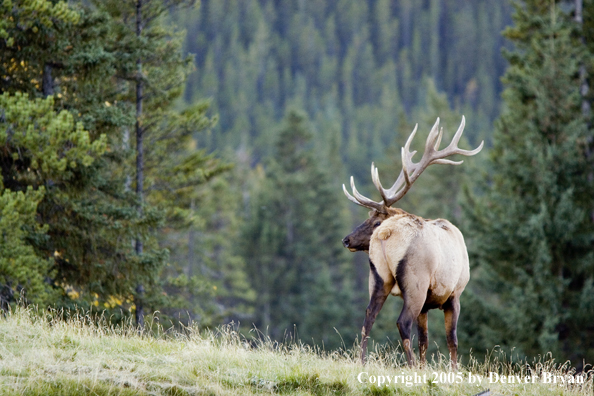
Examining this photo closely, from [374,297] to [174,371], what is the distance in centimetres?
264

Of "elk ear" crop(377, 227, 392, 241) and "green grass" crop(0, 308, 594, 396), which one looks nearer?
"green grass" crop(0, 308, 594, 396)

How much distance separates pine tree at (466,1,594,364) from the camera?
16.4 metres

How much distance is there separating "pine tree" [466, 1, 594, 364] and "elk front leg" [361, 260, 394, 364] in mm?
9682

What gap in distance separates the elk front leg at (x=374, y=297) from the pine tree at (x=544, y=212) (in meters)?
9.68

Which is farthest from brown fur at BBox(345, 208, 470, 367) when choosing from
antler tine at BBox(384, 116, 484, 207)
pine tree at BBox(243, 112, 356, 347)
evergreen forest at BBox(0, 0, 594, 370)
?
pine tree at BBox(243, 112, 356, 347)

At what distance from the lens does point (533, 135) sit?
17922 mm

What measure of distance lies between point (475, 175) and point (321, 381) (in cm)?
1425

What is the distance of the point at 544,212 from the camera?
54.0 ft

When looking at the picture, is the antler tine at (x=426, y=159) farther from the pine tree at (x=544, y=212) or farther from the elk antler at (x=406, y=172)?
the pine tree at (x=544, y=212)

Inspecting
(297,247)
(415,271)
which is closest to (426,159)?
(415,271)

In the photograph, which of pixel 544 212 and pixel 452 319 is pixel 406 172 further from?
pixel 544 212

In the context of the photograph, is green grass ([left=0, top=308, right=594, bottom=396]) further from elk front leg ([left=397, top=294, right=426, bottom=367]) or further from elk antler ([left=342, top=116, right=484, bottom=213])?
elk antler ([left=342, top=116, right=484, bottom=213])

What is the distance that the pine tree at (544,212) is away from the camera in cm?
1636

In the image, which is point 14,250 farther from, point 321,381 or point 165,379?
point 321,381
